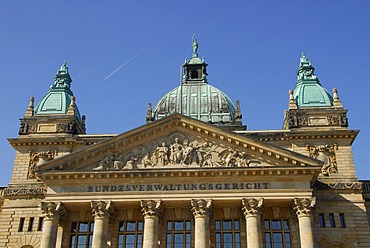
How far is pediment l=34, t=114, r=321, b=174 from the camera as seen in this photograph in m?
38.7

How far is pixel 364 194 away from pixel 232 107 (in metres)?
19.3

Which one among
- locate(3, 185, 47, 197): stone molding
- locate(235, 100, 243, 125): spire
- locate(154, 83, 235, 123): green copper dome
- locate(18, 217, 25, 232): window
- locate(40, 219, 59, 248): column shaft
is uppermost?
locate(154, 83, 235, 123): green copper dome

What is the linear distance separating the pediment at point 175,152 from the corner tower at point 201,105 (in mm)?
11524

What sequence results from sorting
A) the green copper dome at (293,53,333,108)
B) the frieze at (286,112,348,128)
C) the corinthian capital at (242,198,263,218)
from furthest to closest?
1. the green copper dome at (293,53,333,108)
2. the frieze at (286,112,348,128)
3. the corinthian capital at (242,198,263,218)

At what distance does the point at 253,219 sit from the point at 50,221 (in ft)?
50.2

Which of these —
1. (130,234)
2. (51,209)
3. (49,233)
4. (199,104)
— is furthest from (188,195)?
(199,104)

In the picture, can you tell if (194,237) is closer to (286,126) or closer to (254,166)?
(254,166)

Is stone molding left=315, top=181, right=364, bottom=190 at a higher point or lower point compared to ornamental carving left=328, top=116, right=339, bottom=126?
lower

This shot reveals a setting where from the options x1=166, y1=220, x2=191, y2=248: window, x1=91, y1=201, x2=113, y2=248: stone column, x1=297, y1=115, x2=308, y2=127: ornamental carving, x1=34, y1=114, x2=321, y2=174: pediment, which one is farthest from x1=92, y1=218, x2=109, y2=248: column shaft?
x1=297, y1=115, x2=308, y2=127: ornamental carving

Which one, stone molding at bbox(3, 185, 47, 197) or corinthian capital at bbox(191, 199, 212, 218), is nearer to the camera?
corinthian capital at bbox(191, 199, 212, 218)

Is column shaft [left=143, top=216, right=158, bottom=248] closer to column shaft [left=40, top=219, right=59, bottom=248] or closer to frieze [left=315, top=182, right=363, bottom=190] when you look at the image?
column shaft [left=40, top=219, right=59, bottom=248]

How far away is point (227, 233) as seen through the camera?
37.8m

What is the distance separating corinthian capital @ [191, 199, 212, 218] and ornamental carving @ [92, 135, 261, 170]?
3.05m

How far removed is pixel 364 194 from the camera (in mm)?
42062
